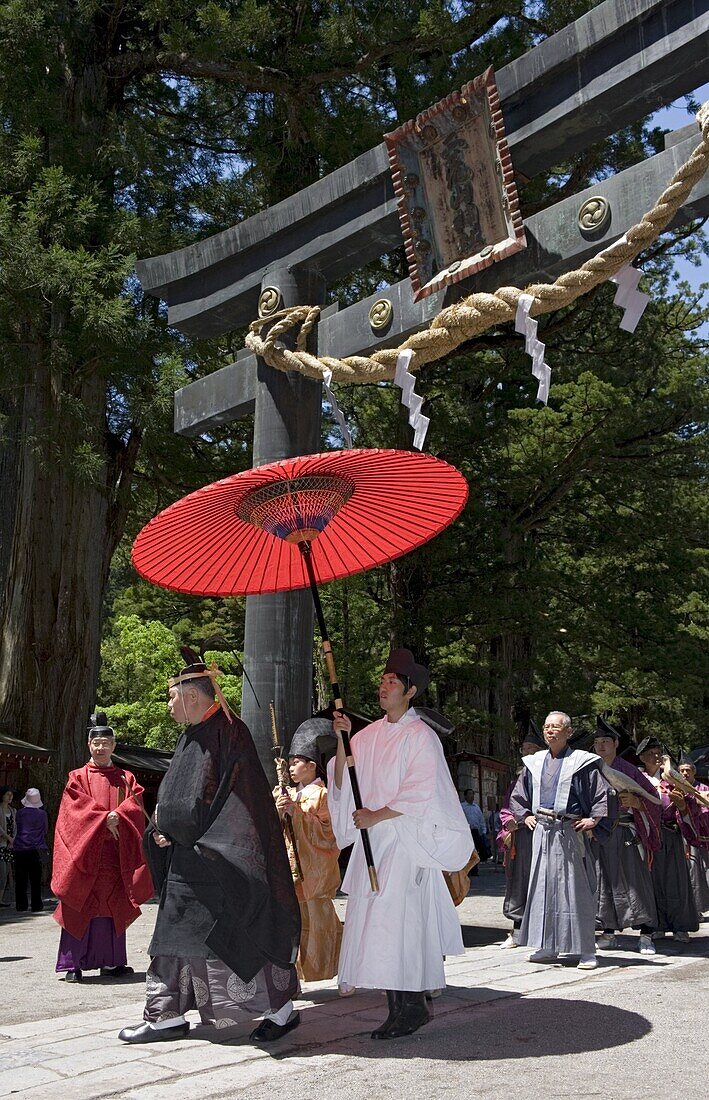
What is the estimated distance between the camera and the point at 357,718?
16.2 metres

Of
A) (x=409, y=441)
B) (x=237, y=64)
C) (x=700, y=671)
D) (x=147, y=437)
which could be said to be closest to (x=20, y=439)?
(x=147, y=437)

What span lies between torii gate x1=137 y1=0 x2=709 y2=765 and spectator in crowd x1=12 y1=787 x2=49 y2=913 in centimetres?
632

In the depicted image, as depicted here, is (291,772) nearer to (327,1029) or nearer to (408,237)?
(327,1029)

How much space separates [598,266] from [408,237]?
1.65 meters

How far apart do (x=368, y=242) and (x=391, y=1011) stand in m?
5.23

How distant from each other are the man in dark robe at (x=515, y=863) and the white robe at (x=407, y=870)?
3278 millimetres

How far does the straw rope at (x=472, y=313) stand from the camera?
610 cm

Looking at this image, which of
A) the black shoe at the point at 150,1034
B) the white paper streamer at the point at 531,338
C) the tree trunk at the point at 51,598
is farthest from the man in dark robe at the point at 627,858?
the tree trunk at the point at 51,598

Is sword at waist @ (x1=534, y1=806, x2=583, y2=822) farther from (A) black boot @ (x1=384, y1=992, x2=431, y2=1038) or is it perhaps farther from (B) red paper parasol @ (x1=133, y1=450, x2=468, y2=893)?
(A) black boot @ (x1=384, y1=992, x2=431, y2=1038)

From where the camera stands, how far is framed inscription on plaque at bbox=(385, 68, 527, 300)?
278 inches

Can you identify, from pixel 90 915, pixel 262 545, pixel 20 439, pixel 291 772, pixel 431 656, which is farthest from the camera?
pixel 431 656

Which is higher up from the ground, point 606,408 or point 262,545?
point 606,408

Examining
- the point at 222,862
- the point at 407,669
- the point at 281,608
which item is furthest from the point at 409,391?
the point at 222,862

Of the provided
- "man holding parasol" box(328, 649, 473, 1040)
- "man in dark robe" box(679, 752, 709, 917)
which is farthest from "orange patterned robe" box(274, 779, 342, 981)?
"man in dark robe" box(679, 752, 709, 917)
